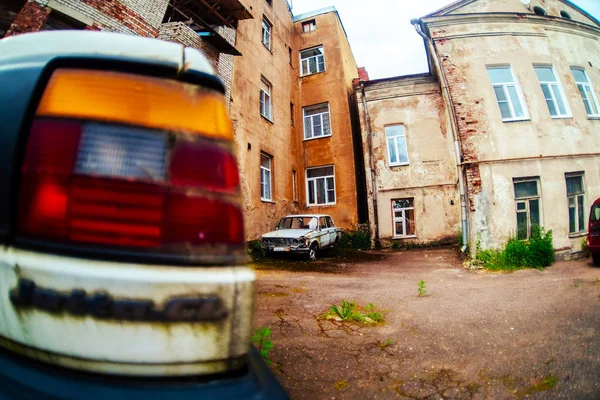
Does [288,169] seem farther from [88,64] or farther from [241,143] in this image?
[88,64]

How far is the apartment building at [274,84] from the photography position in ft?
23.5

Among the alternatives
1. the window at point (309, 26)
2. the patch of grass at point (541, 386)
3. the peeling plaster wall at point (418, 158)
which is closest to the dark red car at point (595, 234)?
the peeling plaster wall at point (418, 158)

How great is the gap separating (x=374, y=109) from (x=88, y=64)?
14.3 metres

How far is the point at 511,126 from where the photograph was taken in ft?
30.5

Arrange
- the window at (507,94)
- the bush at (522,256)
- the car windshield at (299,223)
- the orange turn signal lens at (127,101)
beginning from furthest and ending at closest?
the car windshield at (299,223), the window at (507,94), the bush at (522,256), the orange turn signal lens at (127,101)

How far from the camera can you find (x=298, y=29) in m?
16.5

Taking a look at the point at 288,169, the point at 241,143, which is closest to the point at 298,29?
the point at 288,169

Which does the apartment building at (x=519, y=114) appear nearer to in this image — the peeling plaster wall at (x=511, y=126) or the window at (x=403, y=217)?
the peeling plaster wall at (x=511, y=126)

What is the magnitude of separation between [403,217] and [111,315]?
13.5 meters

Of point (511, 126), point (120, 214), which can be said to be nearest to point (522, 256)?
point (511, 126)

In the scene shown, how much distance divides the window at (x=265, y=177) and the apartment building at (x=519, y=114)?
23.9 ft

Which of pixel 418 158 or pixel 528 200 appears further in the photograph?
pixel 418 158

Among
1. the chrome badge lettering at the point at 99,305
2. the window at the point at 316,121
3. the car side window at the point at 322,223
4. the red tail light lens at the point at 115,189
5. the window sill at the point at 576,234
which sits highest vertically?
the window at the point at 316,121

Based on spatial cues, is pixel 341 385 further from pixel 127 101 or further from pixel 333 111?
pixel 333 111
